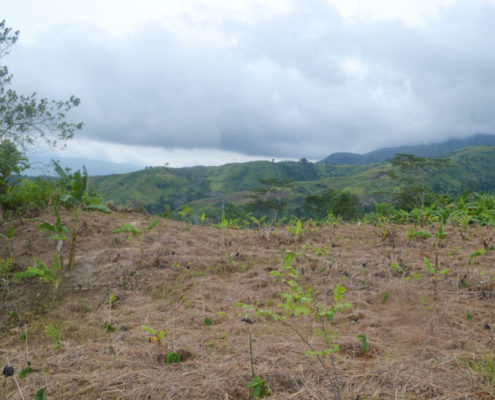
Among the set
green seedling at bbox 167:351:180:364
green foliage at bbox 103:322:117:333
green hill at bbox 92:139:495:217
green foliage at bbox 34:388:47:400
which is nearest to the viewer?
green foliage at bbox 34:388:47:400

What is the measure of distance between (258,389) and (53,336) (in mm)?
2504

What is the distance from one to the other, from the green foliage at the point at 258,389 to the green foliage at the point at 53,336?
2.10m

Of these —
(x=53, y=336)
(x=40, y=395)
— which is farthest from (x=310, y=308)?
(x=53, y=336)

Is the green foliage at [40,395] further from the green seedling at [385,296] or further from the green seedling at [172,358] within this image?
the green seedling at [385,296]

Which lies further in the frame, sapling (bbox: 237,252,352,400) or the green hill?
the green hill

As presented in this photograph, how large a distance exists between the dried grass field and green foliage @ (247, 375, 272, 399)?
0.07 metres

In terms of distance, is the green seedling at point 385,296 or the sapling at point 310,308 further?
the green seedling at point 385,296

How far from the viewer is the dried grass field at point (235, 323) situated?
87.6 inches

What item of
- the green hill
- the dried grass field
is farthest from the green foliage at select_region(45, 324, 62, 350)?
the green hill

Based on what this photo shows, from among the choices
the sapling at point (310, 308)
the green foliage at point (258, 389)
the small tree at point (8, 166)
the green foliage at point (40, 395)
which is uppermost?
the small tree at point (8, 166)

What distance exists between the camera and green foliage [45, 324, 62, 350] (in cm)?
302

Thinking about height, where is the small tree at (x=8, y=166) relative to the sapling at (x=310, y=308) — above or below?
above

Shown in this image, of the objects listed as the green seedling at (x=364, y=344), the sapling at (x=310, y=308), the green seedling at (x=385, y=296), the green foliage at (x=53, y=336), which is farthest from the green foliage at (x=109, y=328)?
the green seedling at (x=385, y=296)

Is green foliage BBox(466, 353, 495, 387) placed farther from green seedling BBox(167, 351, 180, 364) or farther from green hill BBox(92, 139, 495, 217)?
green hill BBox(92, 139, 495, 217)
